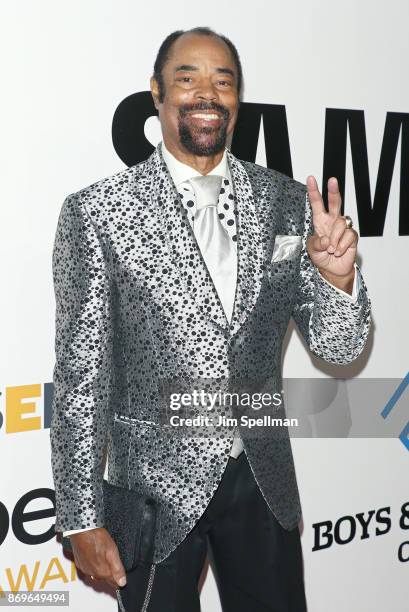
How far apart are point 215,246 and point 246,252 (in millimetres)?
71

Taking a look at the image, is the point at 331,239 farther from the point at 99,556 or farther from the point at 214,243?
the point at 99,556

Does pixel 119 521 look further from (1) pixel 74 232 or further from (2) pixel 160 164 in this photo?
(2) pixel 160 164

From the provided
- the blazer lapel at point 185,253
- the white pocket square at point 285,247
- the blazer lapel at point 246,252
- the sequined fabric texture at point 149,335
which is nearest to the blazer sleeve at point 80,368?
the sequined fabric texture at point 149,335

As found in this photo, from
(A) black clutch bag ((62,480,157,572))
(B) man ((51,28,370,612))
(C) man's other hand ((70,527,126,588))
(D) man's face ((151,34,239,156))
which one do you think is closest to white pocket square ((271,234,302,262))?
(B) man ((51,28,370,612))

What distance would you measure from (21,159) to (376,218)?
4.23 feet

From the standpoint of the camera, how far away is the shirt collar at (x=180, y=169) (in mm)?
1889

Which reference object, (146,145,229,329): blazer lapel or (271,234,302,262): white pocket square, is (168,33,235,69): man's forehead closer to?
(146,145,229,329): blazer lapel

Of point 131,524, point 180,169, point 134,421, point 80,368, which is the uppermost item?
point 180,169

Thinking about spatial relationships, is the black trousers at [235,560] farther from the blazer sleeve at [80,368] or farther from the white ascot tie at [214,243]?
the white ascot tie at [214,243]

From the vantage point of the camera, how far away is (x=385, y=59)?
9.60 feet

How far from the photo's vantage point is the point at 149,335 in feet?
5.94

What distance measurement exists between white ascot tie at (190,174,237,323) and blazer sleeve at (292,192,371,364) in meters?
0.19

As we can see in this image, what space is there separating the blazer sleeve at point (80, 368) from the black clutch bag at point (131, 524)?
0.04 m

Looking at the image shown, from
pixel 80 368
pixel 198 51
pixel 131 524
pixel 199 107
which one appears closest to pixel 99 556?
pixel 131 524
